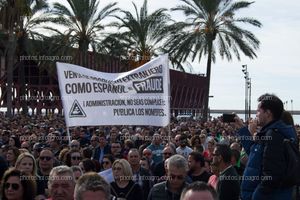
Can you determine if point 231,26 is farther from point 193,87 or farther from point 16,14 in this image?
point 193,87

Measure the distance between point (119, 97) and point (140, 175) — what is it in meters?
4.00

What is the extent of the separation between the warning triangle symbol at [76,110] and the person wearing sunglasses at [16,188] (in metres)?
6.67

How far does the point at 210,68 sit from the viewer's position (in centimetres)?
3362

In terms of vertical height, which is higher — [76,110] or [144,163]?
[76,110]

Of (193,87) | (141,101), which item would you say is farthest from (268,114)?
(193,87)

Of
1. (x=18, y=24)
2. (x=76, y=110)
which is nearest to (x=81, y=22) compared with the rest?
(x=18, y=24)

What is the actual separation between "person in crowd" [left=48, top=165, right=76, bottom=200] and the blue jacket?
170 cm

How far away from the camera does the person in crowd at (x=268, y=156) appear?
220 inches

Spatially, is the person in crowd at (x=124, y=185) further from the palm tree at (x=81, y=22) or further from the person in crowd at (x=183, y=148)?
the palm tree at (x=81, y=22)

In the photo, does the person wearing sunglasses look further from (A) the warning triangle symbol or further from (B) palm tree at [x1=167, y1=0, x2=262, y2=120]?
(B) palm tree at [x1=167, y1=0, x2=262, y2=120]

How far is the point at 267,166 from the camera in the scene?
220 inches

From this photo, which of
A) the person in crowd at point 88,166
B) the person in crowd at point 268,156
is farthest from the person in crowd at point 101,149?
the person in crowd at point 268,156

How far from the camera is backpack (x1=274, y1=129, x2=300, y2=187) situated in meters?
5.61

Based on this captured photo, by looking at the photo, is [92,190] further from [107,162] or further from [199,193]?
[107,162]
